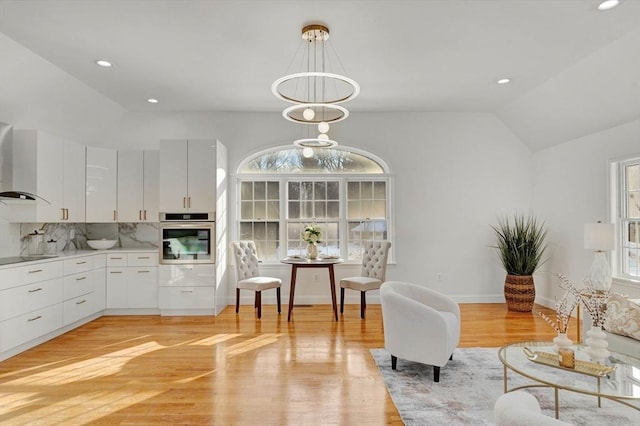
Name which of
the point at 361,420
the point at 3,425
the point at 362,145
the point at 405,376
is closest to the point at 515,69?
the point at 362,145

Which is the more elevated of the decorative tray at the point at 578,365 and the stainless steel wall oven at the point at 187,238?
the stainless steel wall oven at the point at 187,238

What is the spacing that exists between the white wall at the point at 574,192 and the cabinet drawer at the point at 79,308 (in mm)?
6522

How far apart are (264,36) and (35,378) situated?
3.66 metres

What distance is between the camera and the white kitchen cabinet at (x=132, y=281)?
5172 mm

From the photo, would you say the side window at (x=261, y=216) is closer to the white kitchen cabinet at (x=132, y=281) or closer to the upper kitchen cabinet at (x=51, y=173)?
the white kitchen cabinet at (x=132, y=281)

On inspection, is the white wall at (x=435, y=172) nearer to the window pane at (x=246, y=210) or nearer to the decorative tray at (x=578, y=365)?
the window pane at (x=246, y=210)

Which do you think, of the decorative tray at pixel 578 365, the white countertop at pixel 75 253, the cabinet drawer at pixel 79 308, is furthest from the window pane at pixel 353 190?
the cabinet drawer at pixel 79 308

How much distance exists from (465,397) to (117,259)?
4673mm

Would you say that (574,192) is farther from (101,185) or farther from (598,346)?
(101,185)

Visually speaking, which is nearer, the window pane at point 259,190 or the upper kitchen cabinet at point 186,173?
the upper kitchen cabinet at point 186,173

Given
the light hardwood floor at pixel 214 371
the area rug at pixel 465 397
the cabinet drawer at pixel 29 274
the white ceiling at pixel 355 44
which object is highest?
the white ceiling at pixel 355 44

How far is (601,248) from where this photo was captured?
12.6 feet

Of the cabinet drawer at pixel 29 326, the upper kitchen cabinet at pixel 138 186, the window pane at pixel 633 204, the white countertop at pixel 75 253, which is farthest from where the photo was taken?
the upper kitchen cabinet at pixel 138 186

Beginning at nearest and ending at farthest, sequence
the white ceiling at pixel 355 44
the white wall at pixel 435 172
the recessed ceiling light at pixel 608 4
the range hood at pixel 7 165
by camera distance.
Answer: the recessed ceiling light at pixel 608 4, the white ceiling at pixel 355 44, the range hood at pixel 7 165, the white wall at pixel 435 172
